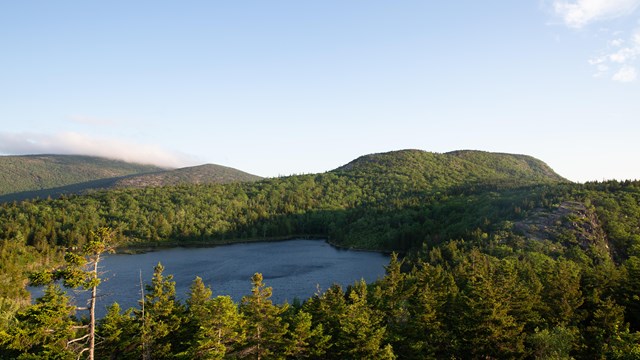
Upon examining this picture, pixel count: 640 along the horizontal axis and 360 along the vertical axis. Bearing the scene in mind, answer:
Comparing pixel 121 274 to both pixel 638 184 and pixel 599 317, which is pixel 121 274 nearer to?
pixel 599 317

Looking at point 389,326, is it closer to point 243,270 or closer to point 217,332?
point 217,332

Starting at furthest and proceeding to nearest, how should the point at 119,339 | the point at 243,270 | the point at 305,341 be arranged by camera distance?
the point at 243,270 → the point at 305,341 → the point at 119,339

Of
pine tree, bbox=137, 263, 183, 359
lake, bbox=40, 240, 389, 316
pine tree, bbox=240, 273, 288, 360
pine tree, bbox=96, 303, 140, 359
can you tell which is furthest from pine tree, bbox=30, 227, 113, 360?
lake, bbox=40, 240, 389, 316

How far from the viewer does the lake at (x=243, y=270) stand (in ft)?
383

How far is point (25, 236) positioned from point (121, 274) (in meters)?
68.9

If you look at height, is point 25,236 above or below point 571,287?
below

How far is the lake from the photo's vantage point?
116688 mm

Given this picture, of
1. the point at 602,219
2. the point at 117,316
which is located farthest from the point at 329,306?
the point at 602,219

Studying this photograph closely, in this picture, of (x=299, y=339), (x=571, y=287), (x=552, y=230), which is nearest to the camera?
(x=299, y=339)

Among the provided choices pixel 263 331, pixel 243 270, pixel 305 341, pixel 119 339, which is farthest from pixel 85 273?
pixel 243 270

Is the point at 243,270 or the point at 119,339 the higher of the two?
the point at 119,339

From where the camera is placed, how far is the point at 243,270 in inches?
5945

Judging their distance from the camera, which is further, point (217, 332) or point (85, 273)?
point (217, 332)

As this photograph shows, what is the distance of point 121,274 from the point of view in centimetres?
A: 14238
